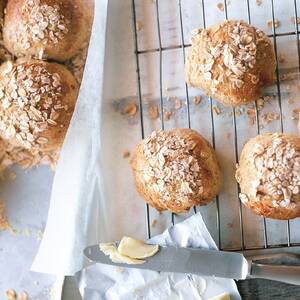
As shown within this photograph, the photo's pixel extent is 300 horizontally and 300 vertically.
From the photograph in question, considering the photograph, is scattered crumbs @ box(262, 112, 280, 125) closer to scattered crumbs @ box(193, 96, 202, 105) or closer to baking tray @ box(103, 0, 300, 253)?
baking tray @ box(103, 0, 300, 253)

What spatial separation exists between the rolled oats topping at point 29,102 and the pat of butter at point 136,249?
0.36 metres

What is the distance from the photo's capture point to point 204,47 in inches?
70.7

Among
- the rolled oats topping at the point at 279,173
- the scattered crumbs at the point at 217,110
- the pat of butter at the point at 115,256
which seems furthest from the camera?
the scattered crumbs at the point at 217,110

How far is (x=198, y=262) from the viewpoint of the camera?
5.91 feet

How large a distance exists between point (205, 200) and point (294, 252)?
29 centimetres

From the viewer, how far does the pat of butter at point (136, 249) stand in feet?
5.99

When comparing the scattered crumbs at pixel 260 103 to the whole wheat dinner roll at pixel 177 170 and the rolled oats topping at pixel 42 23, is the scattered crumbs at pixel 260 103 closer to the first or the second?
the whole wheat dinner roll at pixel 177 170

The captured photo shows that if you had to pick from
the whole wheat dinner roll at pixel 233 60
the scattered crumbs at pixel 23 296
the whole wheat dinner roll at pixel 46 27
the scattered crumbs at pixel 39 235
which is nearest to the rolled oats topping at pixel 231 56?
the whole wheat dinner roll at pixel 233 60

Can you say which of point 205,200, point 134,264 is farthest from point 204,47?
point 134,264

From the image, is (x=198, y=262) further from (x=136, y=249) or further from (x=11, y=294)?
(x=11, y=294)

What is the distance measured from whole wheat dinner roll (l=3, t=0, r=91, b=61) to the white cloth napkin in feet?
1.95

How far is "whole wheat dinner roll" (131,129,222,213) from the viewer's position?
1.78 meters

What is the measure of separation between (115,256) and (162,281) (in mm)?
155

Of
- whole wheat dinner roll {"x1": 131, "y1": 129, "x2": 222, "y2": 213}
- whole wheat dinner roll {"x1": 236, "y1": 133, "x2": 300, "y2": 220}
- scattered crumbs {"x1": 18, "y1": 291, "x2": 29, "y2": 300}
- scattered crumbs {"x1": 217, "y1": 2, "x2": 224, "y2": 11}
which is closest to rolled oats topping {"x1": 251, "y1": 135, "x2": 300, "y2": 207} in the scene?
whole wheat dinner roll {"x1": 236, "y1": 133, "x2": 300, "y2": 220}
